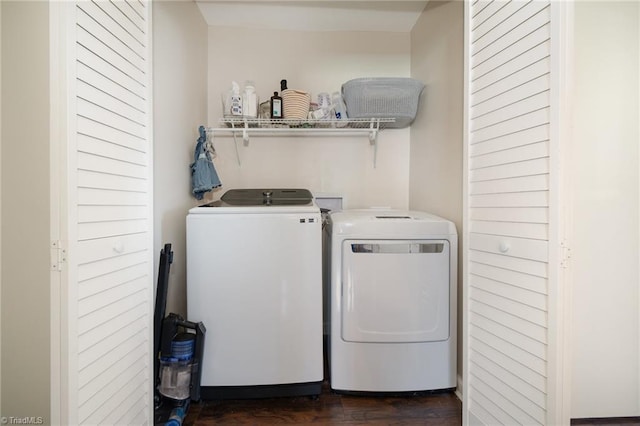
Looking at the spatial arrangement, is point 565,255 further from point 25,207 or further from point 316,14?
point 316,14

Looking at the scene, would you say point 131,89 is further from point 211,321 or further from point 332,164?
point 332,164

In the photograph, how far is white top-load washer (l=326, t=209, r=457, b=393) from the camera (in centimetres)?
149

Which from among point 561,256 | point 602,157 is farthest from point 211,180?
point 602,157

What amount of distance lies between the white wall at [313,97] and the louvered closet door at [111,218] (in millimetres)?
975

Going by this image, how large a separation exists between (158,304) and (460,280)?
1580 mm

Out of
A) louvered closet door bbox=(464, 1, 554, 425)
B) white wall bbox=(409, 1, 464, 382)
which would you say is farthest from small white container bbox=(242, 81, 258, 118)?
louvered closet door bbox=(464, 1, 554, 425)

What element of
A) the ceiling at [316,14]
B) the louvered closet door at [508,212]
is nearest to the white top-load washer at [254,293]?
the louvered closet door at [508,212]

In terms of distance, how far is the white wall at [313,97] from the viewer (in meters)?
2.16

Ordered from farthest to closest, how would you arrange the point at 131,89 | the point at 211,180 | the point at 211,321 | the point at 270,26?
the point at 270,26 → the point at 211,180 → the point at 211,321 → the point at 131,89

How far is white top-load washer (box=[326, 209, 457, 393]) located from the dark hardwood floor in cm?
7

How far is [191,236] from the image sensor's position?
1432 millimetres

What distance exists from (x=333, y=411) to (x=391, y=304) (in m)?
0.61

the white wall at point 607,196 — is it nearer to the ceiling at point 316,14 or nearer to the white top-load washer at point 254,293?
the ceiling at point 316,14

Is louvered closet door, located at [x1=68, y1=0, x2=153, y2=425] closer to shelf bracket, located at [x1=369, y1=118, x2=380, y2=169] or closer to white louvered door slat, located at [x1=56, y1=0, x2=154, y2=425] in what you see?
white louvered door slat, located at [x1=56, y1=0, x2=154, y2=425]
